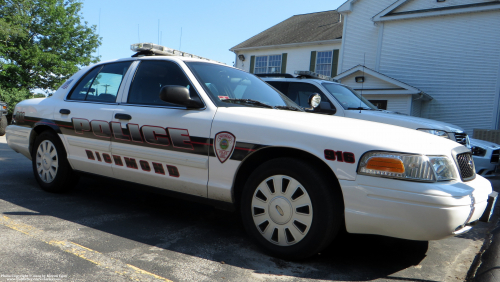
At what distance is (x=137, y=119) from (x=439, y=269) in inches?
116

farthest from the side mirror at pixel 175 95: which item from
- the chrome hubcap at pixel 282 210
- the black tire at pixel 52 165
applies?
the black tire at pixel 52 165

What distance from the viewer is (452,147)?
2.98 m

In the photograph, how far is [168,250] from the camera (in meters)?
3.13

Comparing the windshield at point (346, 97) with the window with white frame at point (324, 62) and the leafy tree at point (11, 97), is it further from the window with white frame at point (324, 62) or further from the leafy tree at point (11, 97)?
the leafy tree at point (11, 97)

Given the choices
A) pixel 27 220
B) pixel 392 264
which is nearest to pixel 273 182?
pixel 392 264

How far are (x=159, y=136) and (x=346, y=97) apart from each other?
4.39 meters

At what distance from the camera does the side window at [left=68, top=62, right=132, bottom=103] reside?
4297mm

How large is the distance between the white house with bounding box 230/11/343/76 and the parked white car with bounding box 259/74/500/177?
495 inches

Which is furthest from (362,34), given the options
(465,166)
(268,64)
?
(465,166)

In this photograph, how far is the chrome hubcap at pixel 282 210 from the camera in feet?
9.66

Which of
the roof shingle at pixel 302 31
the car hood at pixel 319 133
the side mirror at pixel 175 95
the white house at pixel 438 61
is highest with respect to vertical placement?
the roof shingle at pixel 302 31

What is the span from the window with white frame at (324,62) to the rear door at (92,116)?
657 inches

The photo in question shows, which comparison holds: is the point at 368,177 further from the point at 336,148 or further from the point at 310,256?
the point at 310,256

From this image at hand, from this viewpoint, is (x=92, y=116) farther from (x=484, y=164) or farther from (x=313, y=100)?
(x=484, y=164)
